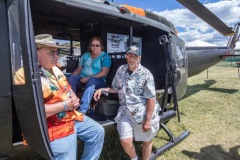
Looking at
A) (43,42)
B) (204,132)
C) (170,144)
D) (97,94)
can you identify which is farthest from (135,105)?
(204,132)

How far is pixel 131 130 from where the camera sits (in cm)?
271

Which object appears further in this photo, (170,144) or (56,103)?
(170,144)

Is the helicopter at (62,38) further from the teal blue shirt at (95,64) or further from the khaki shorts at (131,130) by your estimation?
the teal blue shirt at (95,64)

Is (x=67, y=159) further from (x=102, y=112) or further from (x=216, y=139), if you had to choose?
(x=216, y=139)

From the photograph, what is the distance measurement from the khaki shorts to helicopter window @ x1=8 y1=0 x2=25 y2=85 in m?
1.32

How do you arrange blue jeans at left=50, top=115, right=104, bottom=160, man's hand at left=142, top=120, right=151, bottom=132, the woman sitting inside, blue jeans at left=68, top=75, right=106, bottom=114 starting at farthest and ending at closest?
1. the woman sitting inside
2. blue jeans at left=68, top=75, right=106, bottom=114
3. man's hand at left=142, top=120, right=151, bottom=132
4. blue jeans at left=50, top=115, right=104, bottom=160

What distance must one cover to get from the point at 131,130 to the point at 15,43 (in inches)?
62.2

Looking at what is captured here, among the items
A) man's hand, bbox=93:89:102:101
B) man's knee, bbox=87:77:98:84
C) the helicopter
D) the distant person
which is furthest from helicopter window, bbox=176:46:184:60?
man's hand, bbox=93:89:102:101

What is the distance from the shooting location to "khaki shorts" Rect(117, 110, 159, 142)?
2680 millimetres

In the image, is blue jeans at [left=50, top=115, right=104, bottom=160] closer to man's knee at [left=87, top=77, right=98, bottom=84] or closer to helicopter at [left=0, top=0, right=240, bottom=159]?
helicopter at [left=0, top=0, right=240, bottom=159]

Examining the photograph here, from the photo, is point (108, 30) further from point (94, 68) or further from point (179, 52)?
point (179, 52)

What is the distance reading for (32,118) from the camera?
5.75ft

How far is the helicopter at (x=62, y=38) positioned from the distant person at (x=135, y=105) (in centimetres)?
20

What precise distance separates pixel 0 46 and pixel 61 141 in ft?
3.06
